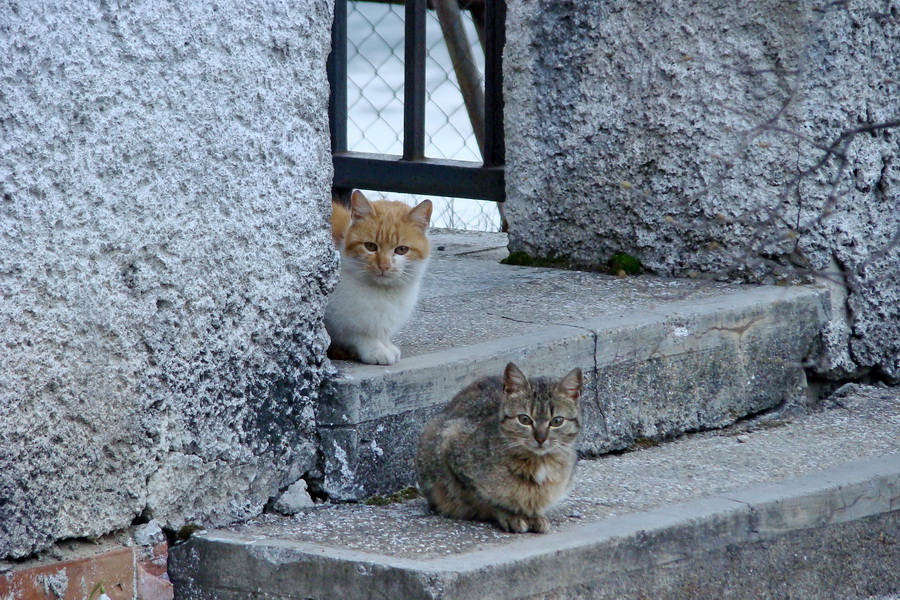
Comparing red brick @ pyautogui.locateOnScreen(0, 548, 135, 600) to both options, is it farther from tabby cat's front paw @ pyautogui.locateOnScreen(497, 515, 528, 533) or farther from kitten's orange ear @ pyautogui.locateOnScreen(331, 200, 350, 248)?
kitten's orange ear @ pyautogui.locateOnScreen(331, 200, 350, 248)

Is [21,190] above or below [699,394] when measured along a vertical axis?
above

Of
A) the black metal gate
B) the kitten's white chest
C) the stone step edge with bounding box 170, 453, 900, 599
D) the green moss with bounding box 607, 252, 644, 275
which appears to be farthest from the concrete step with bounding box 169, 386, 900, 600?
the black metal gate

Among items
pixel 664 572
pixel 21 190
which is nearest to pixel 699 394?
pixel 664 572

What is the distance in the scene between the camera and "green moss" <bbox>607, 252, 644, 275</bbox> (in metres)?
4.56

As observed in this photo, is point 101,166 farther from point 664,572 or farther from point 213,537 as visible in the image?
point 664,572

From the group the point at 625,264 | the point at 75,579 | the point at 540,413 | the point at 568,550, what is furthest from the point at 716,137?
the point at 75,579

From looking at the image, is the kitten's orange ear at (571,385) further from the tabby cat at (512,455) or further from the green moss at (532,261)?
A: the green moss at (532,261)

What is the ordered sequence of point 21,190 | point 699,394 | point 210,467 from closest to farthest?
point 21,190 < point 210,467 < point 699,394

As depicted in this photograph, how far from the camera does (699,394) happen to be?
3.96 meters

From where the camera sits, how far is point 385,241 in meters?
3.57

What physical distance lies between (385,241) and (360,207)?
0.17 meters

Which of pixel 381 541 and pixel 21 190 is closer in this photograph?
pixel 21 190

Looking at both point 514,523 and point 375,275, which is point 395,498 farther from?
point 375,275

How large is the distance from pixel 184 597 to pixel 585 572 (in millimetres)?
1041
